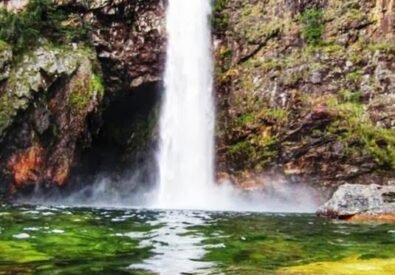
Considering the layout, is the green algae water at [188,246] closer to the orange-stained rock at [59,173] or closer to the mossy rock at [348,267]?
the mossy rock at [348,267]

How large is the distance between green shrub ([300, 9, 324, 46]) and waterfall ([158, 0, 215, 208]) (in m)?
5.27

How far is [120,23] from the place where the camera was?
31.5 metres

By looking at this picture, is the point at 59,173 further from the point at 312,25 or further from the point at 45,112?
the point at 312,25

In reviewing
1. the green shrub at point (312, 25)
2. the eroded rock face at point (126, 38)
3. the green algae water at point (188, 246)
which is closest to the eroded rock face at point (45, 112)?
the eroded rock face at point (126, 38)

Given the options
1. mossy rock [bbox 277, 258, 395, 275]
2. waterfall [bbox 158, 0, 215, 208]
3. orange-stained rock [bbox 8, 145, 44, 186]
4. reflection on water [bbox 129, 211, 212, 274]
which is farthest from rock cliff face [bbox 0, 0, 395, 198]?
mossy rock [bbox 277, 258, 395, 275]

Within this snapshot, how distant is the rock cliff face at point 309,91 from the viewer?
1171 inches

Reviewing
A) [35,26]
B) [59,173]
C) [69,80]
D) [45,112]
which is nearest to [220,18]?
[69,80]

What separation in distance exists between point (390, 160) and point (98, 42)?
51.0 ft

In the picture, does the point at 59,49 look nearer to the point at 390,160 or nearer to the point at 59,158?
the point at 59,158

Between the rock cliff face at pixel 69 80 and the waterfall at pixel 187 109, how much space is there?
39.7 inches

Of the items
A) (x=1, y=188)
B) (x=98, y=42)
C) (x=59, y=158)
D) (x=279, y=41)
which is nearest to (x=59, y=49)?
(x=98, y=42)

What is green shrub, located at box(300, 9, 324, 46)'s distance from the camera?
3172 centimetres

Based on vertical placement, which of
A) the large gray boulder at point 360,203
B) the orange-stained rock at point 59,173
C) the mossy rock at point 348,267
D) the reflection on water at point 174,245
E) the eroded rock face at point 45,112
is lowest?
the mossy rock at point 348,267

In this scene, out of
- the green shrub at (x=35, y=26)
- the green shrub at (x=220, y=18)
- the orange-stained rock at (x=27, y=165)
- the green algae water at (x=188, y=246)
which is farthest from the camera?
the green shrub at (x=220, y=18)
